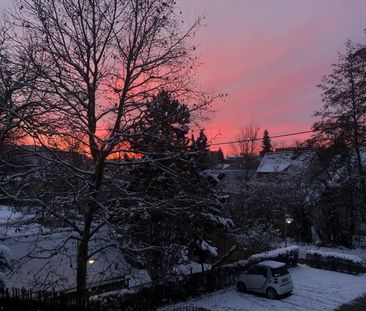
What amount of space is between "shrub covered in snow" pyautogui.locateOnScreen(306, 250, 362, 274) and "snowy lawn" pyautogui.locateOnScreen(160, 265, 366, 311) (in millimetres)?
2400

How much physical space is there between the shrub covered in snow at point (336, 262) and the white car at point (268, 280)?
27.7 ft

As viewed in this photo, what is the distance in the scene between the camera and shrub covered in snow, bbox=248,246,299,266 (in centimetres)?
2612

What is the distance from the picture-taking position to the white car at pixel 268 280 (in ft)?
68.8

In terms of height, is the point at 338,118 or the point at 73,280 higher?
the point at 338,118

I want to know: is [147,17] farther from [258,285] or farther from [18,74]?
[258,285]

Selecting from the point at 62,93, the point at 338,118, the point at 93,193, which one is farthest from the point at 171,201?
the point at 338,118

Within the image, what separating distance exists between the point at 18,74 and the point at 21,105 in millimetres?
919

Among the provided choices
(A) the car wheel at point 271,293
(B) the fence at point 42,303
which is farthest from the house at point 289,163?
(B) the fence at point 42,303

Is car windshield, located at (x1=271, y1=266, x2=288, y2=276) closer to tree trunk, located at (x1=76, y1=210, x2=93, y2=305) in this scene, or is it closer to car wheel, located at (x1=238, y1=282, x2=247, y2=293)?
car wheel, located at (x1=238, y1=282, x2=247, y2=293)

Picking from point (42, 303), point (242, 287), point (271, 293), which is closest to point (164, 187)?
point (42, 303)

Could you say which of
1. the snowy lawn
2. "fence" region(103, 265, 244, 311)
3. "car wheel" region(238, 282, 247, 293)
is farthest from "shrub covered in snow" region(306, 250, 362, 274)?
"car wheel" region(238, 282, 247, 293)

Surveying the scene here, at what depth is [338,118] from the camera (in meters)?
36.3

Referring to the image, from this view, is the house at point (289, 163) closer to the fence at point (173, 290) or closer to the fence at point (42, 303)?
the fence at point (173, 290)

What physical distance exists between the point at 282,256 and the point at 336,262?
12.0ft
